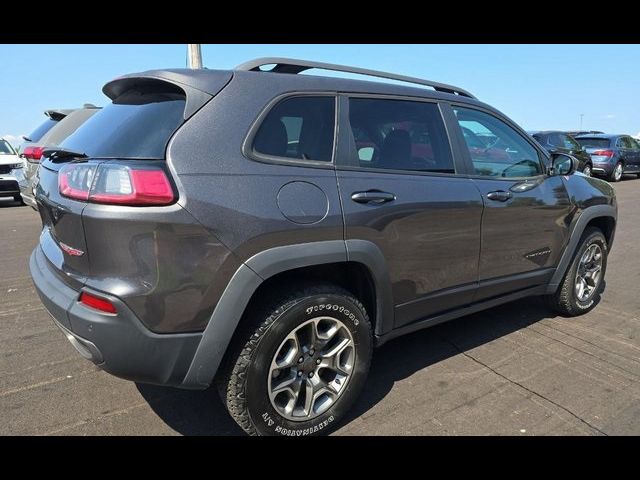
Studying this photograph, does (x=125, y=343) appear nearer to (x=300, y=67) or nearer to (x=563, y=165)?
(x=300, y=67)

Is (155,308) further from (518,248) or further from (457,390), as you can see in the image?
(518,248)

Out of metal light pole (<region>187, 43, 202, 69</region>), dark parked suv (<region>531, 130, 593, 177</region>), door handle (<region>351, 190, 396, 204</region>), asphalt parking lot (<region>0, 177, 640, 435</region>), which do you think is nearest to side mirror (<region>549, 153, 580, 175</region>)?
asphalt parking lot (<region>0, 177, 640, 435</region>)

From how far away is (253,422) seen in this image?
2.20m

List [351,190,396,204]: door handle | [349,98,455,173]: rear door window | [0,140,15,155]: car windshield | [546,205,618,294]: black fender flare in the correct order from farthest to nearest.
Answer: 1. [0,140,15,155]: car windshield
2. [546,205,618,294]: black fender flare
3. [349,98,455,173]: rear door window
4. [351,190,396,204]: door handle

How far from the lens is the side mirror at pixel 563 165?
3580mm

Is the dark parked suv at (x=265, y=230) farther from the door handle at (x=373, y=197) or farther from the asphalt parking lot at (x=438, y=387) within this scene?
the asphalt parking lot at (x=438, y=387)

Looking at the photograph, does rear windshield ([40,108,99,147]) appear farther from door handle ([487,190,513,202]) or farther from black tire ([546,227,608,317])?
black tire ([546,227,608,317])

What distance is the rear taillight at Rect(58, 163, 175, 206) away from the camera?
6.16ft

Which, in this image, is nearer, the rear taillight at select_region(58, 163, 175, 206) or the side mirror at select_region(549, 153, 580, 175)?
the rear taillight at select_region(58, 163, 175, 206)

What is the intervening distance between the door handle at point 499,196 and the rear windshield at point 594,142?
15.4 metres

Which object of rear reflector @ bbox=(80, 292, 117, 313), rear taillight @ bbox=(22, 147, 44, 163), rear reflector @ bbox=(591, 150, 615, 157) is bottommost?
rear reflector @ bbox=(591, 150, 615, 157)

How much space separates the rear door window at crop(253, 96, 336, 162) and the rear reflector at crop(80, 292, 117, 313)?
93 cm

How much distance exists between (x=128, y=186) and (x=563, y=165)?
3224 millimetres

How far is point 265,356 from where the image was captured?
2152 millimetres
